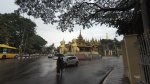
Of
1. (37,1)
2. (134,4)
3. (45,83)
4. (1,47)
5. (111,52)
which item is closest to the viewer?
(134,4)

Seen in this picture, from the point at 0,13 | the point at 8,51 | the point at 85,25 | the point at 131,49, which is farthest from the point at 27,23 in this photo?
the point at 131,49

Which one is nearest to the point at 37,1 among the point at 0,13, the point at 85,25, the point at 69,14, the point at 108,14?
the point at 69,14

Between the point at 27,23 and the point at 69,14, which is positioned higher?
the point at 27,23

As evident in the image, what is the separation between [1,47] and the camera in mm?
35938

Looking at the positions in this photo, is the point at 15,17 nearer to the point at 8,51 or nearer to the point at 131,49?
the point at 8,51

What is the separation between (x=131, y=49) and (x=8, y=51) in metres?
34.5

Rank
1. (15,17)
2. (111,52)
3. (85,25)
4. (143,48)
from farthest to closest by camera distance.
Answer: (111,52) < (15,17) < (85,25) < (143,48)

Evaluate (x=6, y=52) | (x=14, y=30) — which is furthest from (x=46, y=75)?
(x=14, y=30)

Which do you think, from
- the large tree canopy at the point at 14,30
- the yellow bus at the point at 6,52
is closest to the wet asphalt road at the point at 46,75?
the yellow bus at the point at 6,52

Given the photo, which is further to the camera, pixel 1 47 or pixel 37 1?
pixel 1 47

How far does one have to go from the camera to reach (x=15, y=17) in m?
58.7

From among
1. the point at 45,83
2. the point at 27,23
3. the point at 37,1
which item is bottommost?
the point at 45,83

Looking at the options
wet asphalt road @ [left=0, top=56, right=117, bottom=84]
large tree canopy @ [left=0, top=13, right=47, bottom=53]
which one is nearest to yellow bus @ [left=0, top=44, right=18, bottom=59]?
large tree canopy @ [left=0, top=13, right=47, bottom=53]

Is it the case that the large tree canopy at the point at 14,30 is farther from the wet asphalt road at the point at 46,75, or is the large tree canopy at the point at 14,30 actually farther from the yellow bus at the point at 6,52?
the wet asphalt road at the point at 46,75
